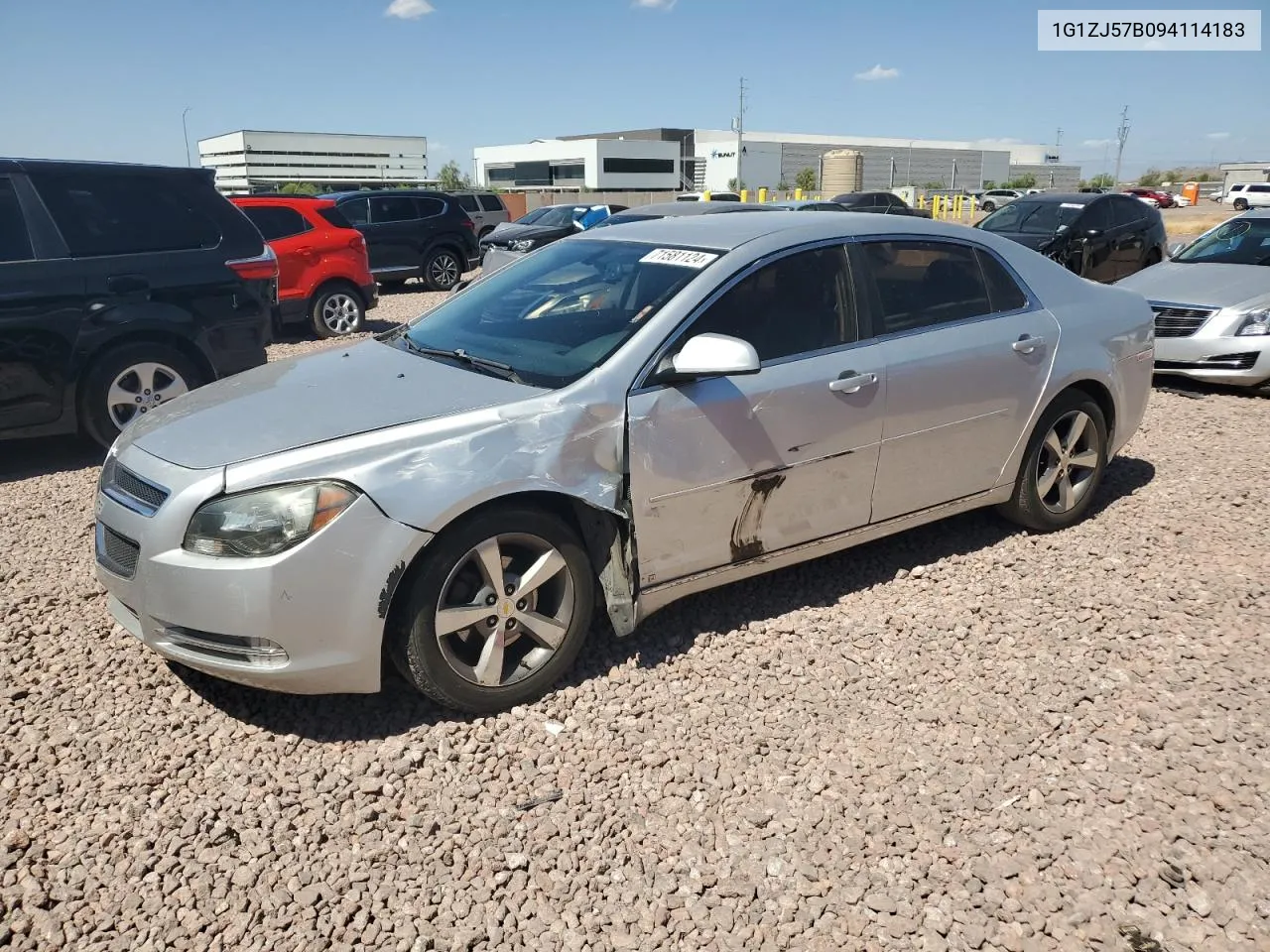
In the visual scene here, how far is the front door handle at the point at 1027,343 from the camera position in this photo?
14.6 feet

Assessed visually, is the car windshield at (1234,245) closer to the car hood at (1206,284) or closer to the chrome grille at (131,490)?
the car hood at (1206,284)

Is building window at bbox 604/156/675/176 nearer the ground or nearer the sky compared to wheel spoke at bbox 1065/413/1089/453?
nearer the sky

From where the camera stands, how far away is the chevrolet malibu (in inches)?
118

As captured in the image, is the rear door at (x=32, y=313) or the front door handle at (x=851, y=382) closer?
the front door handle at (x=851, y=382)

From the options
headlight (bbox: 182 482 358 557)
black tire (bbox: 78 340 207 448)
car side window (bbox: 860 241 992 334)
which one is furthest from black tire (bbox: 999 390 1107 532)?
black tire (bbox: 78 340 207 448)

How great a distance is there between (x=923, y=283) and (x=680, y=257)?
3.85 ft

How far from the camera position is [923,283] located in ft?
14.1

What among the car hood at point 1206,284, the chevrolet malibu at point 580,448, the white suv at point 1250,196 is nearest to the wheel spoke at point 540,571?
the chevrolet malibu at point 580,448

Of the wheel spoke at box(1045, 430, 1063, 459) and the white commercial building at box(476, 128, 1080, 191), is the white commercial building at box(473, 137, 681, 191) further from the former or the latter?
the wheel spoke at box(1045, 430, 1063, 459)

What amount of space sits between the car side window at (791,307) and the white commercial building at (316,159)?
100 m

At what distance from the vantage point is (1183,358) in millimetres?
8258

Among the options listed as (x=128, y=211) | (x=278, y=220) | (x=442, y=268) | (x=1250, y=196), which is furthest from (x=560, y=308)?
(x=1250, y=196)

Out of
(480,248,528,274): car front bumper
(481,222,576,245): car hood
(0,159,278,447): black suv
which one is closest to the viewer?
(0,159,278,447): black suv

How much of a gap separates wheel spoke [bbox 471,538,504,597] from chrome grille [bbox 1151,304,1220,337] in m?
7.28
